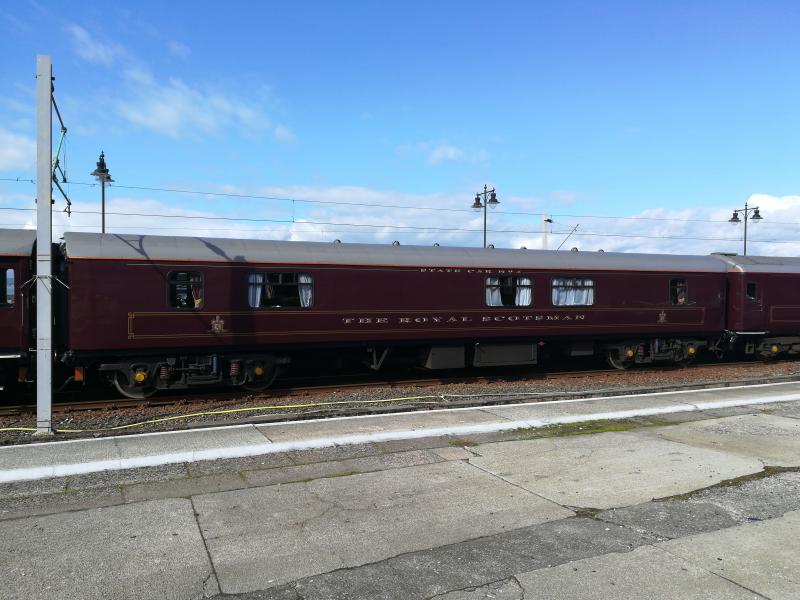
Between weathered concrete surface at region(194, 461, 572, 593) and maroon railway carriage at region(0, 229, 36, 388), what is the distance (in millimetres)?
6658

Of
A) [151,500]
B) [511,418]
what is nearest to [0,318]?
[151,500]

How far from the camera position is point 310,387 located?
40.3 feet

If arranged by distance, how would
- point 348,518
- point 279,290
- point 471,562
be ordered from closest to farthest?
point 471,562, point 348,518, point 279,290

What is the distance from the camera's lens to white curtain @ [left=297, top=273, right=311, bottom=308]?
11.8m

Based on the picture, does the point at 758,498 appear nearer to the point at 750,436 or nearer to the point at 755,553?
the point at 755,553

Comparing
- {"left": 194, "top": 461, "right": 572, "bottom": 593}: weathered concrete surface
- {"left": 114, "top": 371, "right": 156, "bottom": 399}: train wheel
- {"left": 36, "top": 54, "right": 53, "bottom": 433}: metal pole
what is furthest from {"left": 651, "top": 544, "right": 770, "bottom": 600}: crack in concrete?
{"left": 114, "top": 371, "right": 156, "bottom": 399}: train wheel

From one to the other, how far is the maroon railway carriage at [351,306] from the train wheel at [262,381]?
0.14 ft

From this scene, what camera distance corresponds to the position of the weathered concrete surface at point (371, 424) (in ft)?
24.4

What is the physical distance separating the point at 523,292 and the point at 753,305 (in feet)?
23.9

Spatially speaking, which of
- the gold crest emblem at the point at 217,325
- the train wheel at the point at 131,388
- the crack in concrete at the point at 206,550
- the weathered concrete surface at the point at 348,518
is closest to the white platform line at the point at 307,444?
the weathered concrete surface at the point at 348,518

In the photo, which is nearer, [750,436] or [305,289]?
[750,436]

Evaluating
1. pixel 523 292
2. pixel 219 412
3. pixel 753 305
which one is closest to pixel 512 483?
pixel 219 412

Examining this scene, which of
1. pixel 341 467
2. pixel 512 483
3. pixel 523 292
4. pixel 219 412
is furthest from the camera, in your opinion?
pixel 523 292

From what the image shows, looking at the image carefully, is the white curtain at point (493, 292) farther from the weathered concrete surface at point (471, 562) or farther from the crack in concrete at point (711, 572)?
the crack in concrete at point (711, 572)
